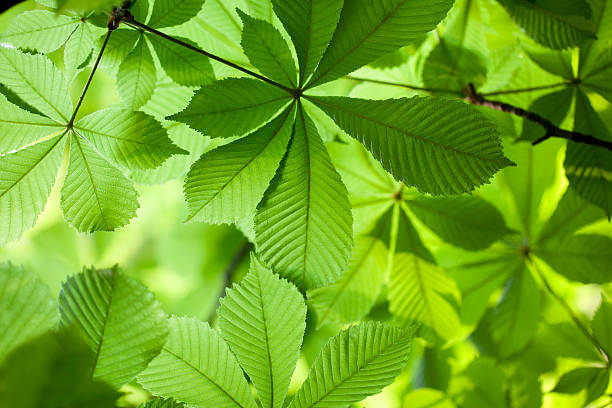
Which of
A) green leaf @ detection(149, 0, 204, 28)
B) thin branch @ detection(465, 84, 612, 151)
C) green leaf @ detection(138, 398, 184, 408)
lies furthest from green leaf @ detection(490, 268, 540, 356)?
green leaf @ detection(149, 0, 204, 28)

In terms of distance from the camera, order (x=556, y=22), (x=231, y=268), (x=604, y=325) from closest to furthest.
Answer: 1. (x=556, y=22)
2. (x=604, y=325)
3. (x=231, y=268)

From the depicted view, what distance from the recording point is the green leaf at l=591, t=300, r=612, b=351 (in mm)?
1184

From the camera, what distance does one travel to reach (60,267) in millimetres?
2059

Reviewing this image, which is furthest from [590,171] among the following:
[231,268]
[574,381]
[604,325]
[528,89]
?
[231,268]

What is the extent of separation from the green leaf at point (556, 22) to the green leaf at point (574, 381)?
82 cm

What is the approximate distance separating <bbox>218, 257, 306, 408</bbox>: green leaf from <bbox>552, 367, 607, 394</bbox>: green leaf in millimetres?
826

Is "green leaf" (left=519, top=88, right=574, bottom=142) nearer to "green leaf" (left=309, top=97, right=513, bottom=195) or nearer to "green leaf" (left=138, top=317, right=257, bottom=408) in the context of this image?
"green leaf" (left=309, top=97, right=513, bottom=195)

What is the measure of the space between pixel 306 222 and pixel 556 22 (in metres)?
0.77

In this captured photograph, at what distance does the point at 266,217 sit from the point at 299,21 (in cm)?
34

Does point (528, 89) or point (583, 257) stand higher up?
point (528, 89)

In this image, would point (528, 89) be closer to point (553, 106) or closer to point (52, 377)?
point (553, 106)

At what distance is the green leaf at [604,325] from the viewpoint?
1184 millimetres

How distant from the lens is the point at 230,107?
80cm

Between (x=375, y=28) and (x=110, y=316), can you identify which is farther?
(x=375, y=28)
